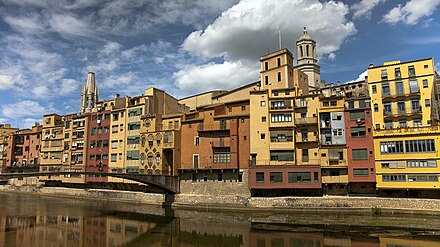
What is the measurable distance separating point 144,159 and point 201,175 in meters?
13.9

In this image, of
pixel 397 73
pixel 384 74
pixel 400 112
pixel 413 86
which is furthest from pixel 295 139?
pixel 413 86

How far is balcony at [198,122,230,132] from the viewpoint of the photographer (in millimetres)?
54125

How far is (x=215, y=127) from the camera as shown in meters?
54.8

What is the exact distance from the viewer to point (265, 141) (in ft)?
170

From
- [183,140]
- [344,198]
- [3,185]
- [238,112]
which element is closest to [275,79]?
[238,112]

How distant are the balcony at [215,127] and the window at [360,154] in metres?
20.2

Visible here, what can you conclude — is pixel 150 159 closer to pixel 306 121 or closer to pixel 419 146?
pixel 306 121

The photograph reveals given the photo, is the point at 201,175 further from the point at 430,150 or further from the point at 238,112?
the point at 430,150

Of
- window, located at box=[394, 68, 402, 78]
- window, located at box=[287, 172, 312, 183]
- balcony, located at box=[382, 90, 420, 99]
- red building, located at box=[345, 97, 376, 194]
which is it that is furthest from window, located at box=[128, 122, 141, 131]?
window, located at box=[394, 68, 402, 78]

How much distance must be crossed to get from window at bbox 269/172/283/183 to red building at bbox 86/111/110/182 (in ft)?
125

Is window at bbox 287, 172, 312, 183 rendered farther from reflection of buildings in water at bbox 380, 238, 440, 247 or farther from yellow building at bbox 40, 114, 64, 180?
yellow building at bbox 40, 114, 64, 180

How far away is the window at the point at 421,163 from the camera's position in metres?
41.9

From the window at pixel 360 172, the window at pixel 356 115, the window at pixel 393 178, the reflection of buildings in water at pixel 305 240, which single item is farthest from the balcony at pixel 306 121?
the reflection of buildings in water at pixel 305 240

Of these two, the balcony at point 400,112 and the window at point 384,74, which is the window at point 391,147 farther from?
the window at point 384,74
